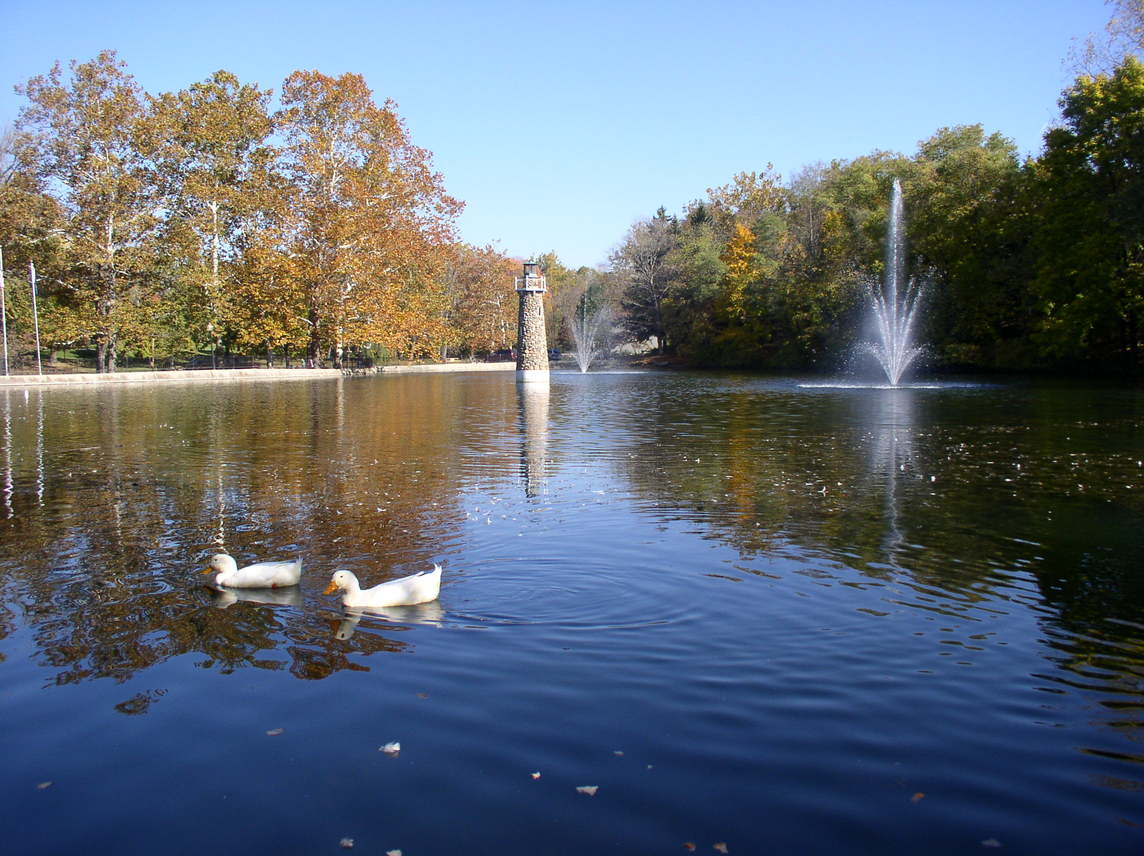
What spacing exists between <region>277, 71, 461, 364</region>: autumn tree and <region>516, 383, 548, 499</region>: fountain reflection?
20267 mm

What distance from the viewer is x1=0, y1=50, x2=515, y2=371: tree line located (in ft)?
143

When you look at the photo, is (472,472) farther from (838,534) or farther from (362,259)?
(362,259)

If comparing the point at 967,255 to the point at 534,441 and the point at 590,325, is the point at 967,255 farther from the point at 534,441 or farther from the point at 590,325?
the point at 590,325

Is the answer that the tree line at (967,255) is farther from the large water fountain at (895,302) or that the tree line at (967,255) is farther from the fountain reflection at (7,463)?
the fountain reflection at (7,463)

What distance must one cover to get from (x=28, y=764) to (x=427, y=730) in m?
2.22

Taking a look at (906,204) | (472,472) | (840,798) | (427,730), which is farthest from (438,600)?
(906,204)

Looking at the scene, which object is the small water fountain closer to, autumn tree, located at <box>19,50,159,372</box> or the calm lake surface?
autumn tree, located at <box>19,50,159,372</box>

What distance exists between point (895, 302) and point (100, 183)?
4511 cm

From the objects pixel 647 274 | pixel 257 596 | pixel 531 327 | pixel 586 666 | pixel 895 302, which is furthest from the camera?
pixel 647 274

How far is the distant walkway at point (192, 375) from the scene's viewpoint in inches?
1572

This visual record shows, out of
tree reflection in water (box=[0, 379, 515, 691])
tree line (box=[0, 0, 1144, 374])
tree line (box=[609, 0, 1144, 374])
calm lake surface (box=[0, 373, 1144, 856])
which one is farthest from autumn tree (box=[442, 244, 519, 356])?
calm lake surface (box=[0, 373, 1144, 856])

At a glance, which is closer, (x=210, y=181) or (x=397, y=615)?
(x=397, y=615)

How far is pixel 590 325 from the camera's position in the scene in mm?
97500

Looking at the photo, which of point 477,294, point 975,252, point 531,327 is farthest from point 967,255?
point 477,294
